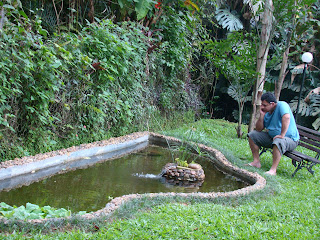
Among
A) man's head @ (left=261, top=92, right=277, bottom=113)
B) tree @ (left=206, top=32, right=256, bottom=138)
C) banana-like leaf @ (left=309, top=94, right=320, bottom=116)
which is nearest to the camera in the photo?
man's head @ (left=261, top=92, right=277, bottom=113)

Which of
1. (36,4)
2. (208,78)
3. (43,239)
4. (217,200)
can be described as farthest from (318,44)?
(43,239)

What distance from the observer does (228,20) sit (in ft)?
44.6

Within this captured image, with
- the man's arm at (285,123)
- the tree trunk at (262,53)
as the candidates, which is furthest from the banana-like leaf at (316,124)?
the man's arm at (285,123)

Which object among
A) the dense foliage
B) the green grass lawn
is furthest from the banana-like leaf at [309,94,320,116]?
the green grass lawn

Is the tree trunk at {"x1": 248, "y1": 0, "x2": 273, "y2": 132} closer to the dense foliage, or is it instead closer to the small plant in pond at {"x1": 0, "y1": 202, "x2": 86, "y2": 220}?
the dense foliage

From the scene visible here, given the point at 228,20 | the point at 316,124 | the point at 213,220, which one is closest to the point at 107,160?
the point at 213,220

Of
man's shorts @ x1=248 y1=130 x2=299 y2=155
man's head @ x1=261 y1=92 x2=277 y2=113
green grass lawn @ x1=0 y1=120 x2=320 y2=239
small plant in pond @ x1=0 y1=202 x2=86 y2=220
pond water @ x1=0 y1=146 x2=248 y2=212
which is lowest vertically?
pond water @ x1=0 y1=146 x2=248 y2=212

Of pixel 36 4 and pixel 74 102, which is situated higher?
pixel 36 4

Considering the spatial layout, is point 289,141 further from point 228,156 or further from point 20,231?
point 20,231

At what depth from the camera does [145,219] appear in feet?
10.6

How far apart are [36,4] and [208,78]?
25.2 ft

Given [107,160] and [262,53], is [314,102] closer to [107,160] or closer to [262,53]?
[262,53]

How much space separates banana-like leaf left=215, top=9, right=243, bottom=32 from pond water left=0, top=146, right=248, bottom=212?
8.50m

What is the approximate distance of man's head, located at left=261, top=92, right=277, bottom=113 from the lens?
5.70 meters
